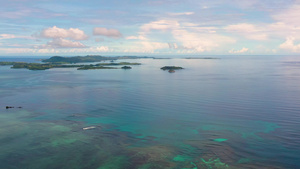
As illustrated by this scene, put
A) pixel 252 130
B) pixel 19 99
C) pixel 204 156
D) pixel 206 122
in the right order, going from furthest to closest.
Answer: pixel 19 99, pixel 206 122, pixel 252 130, pixel 204 156

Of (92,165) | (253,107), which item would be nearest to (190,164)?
(92,165)

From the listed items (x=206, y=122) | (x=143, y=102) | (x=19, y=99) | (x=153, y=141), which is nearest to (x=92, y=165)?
(x=153, y=141)

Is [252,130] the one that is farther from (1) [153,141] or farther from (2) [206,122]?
(1) [153,141]

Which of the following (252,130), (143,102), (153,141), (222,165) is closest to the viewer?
(222,165)

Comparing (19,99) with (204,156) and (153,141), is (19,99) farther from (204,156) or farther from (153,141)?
(204,156)

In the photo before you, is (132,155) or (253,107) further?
(253,107)

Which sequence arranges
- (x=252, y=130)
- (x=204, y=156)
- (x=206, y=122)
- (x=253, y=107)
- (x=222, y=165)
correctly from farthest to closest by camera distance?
1. (x=253, y=107)
2. (x=206, y=122)
3. (x=252, y=130)
4. (x=204, y=156)
5. (x=222, y=165)

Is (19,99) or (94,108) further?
(19,99)

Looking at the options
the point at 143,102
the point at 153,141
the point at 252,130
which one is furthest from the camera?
the point at 143,102

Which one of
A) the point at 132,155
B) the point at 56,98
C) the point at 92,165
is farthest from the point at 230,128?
the point at 56,98
